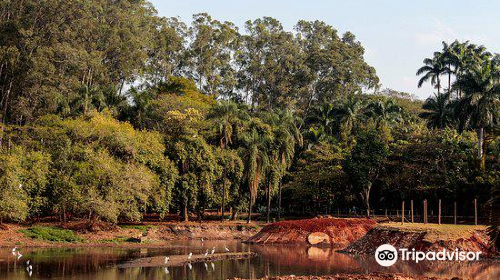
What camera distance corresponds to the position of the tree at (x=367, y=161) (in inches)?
2682

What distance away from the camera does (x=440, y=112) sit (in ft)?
259

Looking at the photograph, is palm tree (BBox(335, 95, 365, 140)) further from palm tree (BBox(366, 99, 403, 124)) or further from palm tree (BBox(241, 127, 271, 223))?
palm tree (BBox(241, 127, 271, 223))

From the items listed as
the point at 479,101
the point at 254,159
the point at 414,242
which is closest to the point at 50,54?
the point at 254,159

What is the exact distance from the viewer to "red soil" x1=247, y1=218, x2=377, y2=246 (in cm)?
5231

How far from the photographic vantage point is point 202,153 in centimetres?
6531

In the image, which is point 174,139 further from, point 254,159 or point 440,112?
point 440,112

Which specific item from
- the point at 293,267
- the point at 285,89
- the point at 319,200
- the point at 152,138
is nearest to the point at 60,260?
the point at 293,267

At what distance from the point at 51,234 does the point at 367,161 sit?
38.4 m

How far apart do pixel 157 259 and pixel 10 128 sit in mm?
30985

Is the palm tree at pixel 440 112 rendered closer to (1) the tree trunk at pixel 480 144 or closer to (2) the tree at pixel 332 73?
(1) the tree trunk at pixel 480 144

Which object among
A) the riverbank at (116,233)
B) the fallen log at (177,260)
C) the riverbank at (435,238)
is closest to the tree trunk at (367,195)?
the riverbank at (116,233)

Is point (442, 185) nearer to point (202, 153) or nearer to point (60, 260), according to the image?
point (202, 153)

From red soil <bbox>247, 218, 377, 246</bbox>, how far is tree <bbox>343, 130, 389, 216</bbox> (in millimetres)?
14445

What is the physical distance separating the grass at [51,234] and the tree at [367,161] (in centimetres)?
3496
